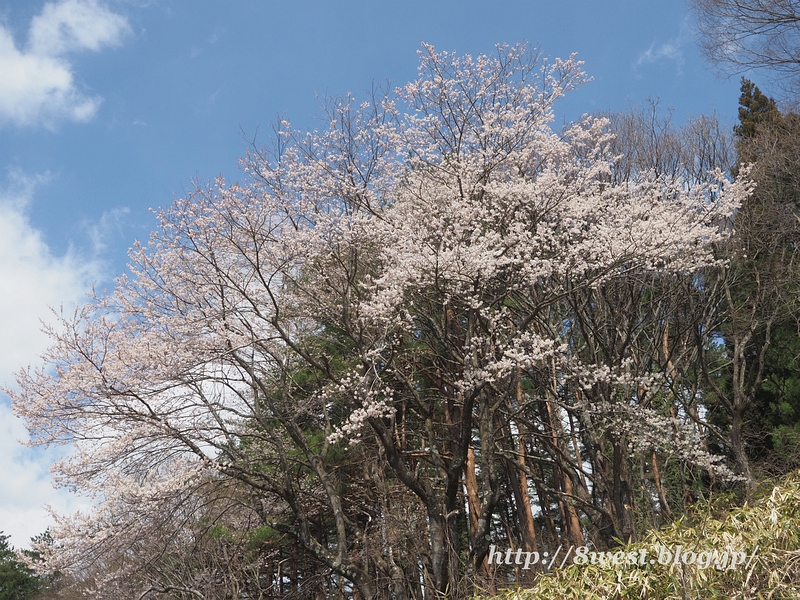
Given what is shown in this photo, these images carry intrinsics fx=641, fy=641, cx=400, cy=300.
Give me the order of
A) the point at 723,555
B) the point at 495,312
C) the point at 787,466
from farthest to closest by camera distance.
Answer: the point at 787,466 < the point at 495,312 < the point at 723,555

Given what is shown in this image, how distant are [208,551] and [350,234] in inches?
221

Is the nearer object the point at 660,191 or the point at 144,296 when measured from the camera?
the point at 144,296

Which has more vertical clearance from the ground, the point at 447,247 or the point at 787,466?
the point at 447,247

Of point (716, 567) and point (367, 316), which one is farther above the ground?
point (367, 316)

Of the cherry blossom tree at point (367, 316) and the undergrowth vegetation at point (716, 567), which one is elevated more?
the cherry blossom tree at point (367, 316)

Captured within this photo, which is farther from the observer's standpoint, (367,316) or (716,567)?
(367,316)

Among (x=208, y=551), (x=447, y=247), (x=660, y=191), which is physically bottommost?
(x=208, y=551)

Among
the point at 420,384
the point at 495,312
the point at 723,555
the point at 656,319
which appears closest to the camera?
the point at 723,555

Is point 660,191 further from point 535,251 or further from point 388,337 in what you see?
point 388,337

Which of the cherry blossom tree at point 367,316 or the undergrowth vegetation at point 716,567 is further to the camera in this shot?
the cherry blossom tree at point 367,316

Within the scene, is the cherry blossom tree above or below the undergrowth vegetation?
above

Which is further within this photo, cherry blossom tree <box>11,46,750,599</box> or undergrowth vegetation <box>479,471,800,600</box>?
cherry blossom tree <box>11,46,750,599</box>

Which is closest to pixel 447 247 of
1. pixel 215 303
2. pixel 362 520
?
pixel 215 303

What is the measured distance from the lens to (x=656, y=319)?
1074cm
